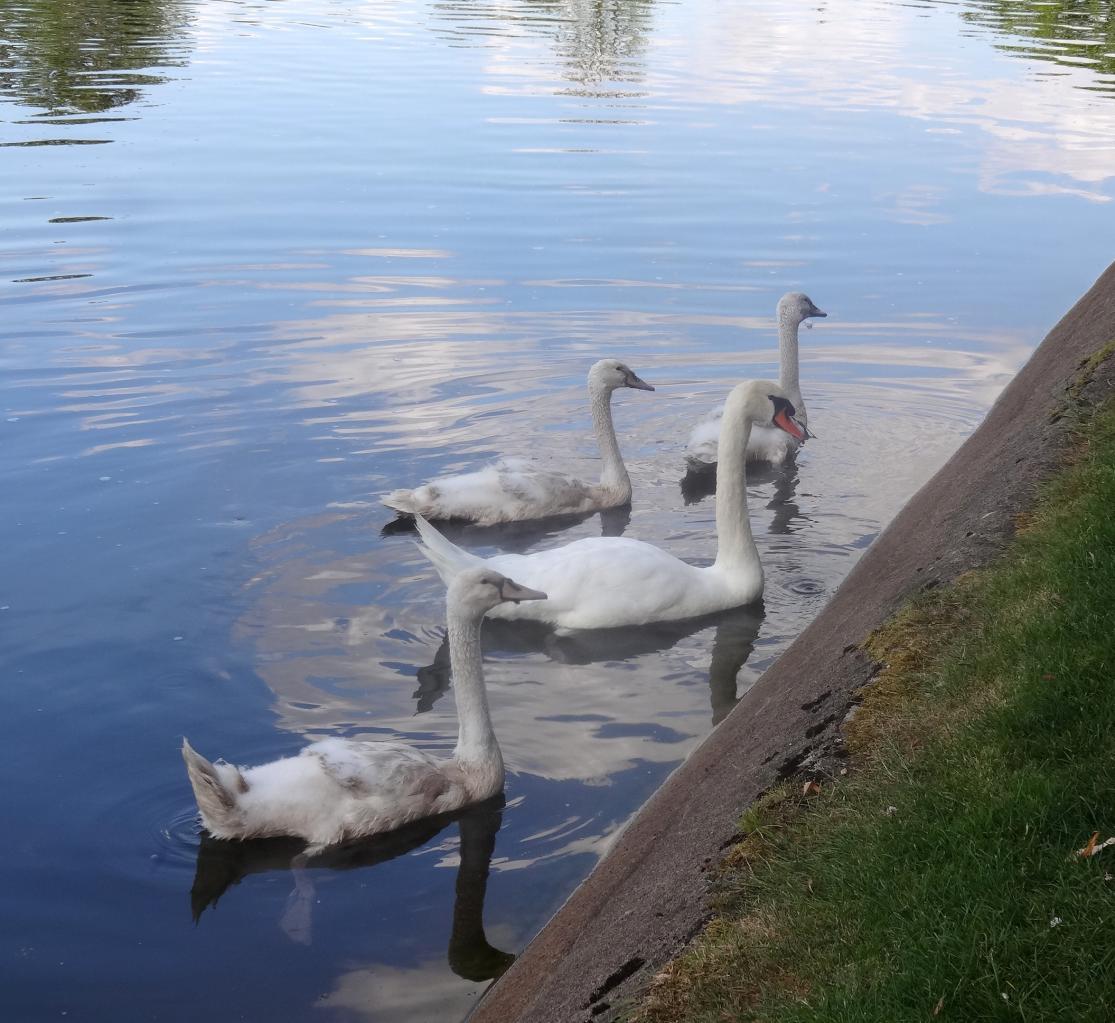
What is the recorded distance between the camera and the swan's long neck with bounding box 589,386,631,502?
10.5 metres

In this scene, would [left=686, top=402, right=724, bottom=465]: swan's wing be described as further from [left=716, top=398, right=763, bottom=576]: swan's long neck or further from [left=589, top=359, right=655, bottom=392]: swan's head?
[left=716, top=398, right=763, bottom=576]: swan's long neck

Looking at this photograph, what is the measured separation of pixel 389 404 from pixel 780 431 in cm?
334

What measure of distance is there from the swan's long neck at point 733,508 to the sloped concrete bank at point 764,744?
31.4 inches

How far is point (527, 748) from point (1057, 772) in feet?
11.4

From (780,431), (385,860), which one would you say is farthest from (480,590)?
(780,431)

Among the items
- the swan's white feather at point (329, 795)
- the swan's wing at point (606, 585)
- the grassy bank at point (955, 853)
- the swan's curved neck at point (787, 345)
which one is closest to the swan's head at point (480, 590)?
the swan's white feather at point (329, 795)

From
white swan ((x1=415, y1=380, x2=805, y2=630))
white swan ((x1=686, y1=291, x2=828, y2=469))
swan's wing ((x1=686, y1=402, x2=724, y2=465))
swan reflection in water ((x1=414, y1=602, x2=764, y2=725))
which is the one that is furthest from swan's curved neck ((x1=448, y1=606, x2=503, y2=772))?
swan's wing ((x1=686, y1=402, x2=724, y2=465))

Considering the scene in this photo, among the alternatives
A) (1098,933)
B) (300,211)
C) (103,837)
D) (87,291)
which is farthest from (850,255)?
(1098,933)

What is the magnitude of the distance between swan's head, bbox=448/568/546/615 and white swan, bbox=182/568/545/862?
350 mm

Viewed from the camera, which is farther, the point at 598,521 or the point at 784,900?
the point at 598,521

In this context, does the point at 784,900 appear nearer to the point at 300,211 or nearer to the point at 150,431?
the point at 150,431

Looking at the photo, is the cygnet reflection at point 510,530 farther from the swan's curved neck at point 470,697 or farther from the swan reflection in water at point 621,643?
the swan's curved neck at point 470,697

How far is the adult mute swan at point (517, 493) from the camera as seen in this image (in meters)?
9.70

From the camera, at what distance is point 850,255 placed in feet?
55.3
